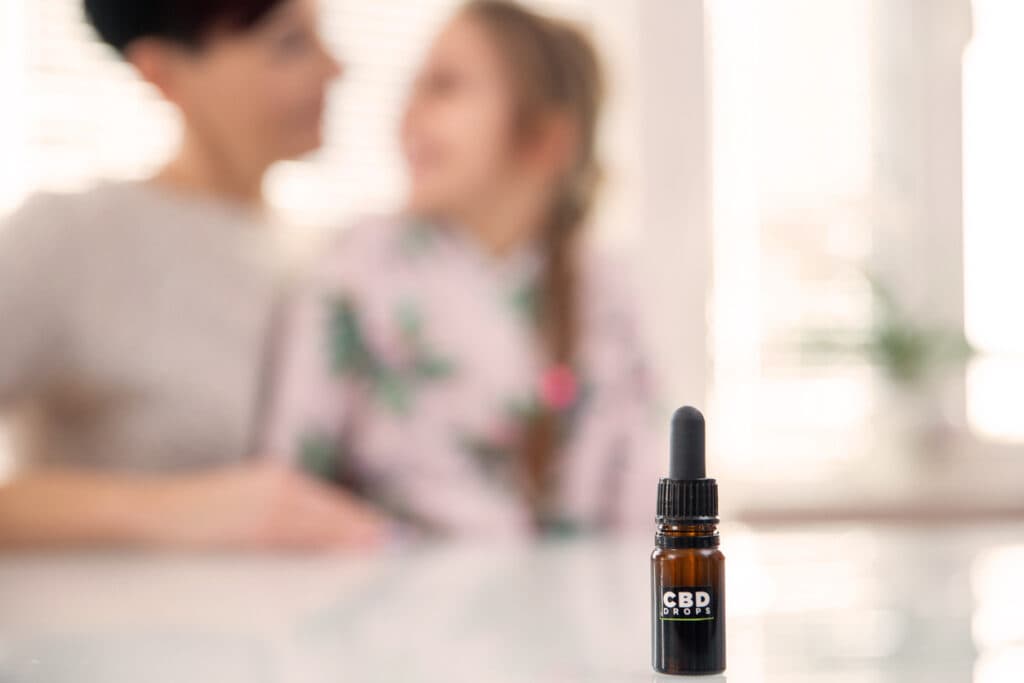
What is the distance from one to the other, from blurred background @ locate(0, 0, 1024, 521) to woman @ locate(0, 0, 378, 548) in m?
0.17

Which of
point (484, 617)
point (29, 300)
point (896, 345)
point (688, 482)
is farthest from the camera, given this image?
point (896, 345)

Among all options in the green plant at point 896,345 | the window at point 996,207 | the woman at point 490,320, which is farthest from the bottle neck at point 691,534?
the window at point 996,207

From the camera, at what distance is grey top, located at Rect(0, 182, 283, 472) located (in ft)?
4.18

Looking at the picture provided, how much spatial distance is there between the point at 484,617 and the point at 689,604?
26cm

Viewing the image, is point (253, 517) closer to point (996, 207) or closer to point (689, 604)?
point (689, 604)

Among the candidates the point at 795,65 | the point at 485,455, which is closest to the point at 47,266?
the point at 485,455

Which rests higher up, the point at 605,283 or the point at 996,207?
the point at 996,207

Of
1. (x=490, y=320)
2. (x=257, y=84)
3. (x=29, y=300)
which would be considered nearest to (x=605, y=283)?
(x=490, y=320)

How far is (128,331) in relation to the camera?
4.26 ft

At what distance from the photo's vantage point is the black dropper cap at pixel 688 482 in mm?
500

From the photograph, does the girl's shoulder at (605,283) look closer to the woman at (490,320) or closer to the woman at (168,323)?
the woman at (490,320)

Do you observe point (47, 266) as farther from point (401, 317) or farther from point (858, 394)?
point (858, 394)

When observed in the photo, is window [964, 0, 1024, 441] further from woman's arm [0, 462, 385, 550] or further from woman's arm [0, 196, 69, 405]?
woman's arm [0, 196, 69, 405]

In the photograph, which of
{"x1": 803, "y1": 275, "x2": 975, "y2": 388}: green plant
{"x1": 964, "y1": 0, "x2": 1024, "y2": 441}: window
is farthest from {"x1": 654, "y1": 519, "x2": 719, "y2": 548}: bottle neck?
{"x1": 964, "y1": 0, "x2": 1024, "y2": 441}: window
